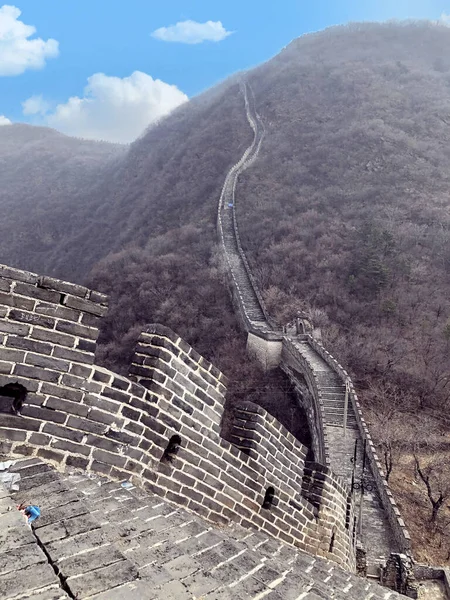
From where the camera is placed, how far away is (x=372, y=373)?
64.7 ft

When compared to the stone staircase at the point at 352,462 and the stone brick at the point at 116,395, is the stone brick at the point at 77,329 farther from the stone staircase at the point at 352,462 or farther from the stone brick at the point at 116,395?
the stone staircase at the point at 352,462

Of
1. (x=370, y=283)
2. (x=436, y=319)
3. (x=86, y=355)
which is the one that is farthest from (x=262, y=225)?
(x=86, y=355)

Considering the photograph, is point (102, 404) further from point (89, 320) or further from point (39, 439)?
point (89, 320)

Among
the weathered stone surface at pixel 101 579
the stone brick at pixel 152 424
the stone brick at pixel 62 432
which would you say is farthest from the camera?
the stone brick at pixel 152 424

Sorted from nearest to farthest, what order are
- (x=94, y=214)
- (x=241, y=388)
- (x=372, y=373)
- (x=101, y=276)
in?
1. (x=372, y=373)
2. (x=241, y=388)
3. (x=101, y=276)
4. (x=94, y=214)

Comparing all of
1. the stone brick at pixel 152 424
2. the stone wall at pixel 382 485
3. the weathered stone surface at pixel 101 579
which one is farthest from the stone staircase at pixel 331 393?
the weathered stone surface at pixel 101 579

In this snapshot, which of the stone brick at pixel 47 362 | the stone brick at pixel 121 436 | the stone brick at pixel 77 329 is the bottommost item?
the stone brick at pixel 121 436

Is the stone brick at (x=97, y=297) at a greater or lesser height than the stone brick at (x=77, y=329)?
greater

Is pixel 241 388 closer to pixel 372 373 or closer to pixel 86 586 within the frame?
pixel 372 373

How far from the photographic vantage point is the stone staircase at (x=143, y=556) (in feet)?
5.11

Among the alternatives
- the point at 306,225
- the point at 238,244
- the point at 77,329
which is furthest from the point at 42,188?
the point at 77,329

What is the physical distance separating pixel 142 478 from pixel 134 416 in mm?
407

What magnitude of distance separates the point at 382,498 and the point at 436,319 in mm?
13742

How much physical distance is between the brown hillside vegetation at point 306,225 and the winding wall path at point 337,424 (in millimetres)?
1008
